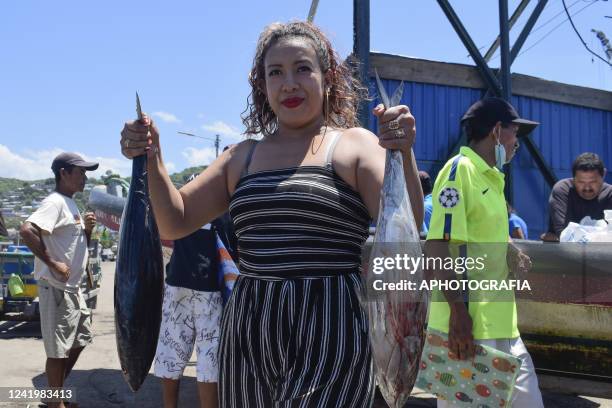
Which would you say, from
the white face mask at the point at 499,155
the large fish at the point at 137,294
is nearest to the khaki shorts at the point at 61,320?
the large fish at the point at 137,294

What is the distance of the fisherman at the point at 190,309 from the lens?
3.92 meters

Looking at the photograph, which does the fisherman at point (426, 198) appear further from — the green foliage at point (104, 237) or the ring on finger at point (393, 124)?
the green foliage at point (104, 237)

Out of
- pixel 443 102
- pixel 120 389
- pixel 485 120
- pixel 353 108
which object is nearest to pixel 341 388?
pixel 353 108

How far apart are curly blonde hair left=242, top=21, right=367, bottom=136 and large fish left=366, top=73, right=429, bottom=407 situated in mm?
369

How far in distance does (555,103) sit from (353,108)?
23.1ft

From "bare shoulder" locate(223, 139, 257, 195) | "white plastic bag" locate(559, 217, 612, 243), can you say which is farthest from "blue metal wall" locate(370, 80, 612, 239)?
"bare shoulder" locate(223, 139, 257, 195)

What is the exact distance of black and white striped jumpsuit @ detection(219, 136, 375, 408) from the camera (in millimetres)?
1604

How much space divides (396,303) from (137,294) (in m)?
0.70

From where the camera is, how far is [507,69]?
7.32m

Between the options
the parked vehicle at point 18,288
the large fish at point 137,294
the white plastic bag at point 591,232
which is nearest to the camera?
the large fish at point 137,294

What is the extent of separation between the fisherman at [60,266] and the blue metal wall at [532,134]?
3.37m

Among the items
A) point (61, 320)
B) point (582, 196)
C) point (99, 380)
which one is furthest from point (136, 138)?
point (99, 380)

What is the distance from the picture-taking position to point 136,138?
1734mm

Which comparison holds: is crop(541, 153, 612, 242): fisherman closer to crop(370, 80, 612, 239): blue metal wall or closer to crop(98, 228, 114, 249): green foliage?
crop(370, 80, 612, 239): blue metal wall
